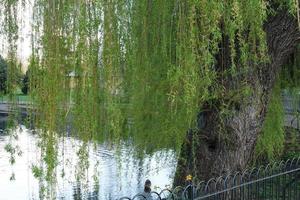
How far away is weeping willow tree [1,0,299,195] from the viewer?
2.65m

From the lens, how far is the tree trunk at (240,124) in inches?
167

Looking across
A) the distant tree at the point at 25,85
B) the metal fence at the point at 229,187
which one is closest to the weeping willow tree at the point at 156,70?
the distant tree at the point at 25,85

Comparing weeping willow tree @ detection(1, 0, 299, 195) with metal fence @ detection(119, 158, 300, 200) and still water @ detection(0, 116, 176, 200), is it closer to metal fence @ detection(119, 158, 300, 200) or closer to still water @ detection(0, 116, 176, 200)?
still water @ detection(0, 116, 176, 200)

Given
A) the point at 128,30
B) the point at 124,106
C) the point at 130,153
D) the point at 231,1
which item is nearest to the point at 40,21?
the point at 128,30

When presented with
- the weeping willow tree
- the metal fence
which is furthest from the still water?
the metal fence

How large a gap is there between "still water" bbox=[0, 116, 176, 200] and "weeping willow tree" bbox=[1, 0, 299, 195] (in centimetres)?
14

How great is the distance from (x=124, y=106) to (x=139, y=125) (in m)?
0.55

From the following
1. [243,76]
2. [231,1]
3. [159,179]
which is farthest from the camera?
[159,179]

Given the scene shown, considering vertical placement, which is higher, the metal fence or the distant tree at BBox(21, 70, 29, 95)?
the distant tree at BBox(21, 70, 29, 95)

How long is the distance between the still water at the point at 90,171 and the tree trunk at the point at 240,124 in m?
0.45

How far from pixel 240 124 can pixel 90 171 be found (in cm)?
234

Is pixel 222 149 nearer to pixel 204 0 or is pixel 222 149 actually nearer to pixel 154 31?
pixel 154 31

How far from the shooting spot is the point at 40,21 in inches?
108

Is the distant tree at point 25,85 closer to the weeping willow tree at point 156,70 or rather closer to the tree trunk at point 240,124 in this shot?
the weeping willow tree at point 156,70
